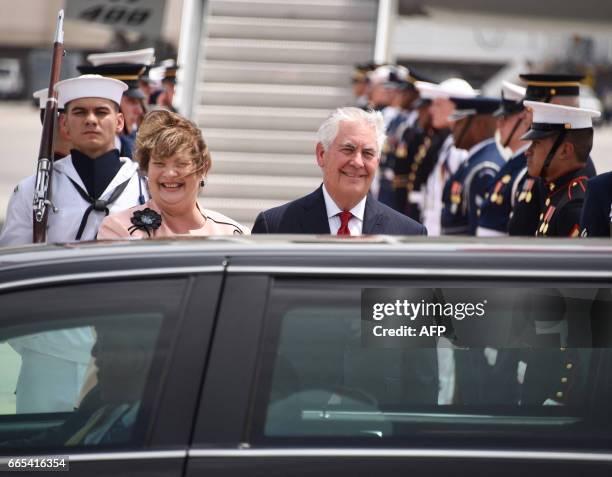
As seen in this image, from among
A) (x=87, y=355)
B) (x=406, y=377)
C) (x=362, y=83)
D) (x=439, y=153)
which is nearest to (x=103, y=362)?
(x=87, y=355)

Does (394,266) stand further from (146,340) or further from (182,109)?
(182,109)

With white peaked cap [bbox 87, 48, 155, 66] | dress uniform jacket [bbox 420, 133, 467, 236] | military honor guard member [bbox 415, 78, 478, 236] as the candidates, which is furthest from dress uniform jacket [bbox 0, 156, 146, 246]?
dress uniform jacket [bbox 420, 133, 467, 236]

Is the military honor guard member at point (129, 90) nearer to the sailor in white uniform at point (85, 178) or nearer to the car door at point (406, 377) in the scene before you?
the sailor in white uniform at point (85, 178)

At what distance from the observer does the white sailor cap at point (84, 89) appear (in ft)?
18.1

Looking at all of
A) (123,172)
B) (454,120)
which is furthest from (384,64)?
(123,172)

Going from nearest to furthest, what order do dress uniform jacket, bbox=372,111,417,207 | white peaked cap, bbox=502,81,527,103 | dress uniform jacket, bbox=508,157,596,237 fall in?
1. dress uniform jacket, bbox=508,157,596,237
2. white peaked cap, bbox=502,81,527,103
3. dress uniform jacket, bbox=372,111,417,207

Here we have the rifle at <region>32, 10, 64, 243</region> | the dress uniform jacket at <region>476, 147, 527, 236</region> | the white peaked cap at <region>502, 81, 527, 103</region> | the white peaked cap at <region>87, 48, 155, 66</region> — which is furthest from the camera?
the white peaked cap at <region>87, 48, 155, 66</region>

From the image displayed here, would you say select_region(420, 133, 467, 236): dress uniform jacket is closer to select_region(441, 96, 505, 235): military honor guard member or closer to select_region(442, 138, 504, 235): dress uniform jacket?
select_region(441, 96, 505, 235): military honor guard member

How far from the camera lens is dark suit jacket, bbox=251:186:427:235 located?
4.68 metres

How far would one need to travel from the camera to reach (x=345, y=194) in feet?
15.7

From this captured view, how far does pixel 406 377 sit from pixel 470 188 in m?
5.28

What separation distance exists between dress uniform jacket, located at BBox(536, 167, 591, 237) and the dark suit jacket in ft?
3.09

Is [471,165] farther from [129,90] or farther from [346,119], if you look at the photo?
[346,119]

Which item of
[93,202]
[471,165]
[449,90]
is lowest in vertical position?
[93,202]
